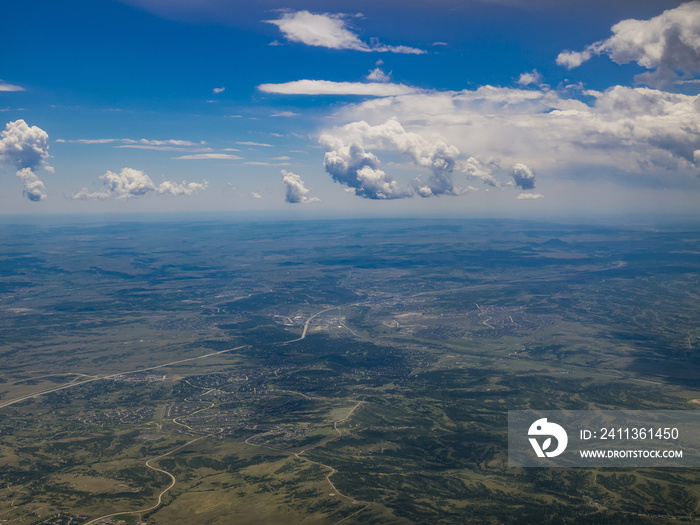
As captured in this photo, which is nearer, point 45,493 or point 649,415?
point 45,493

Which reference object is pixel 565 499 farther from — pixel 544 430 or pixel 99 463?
pixel 99 463

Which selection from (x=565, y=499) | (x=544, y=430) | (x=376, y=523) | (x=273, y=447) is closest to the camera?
(x=376, y=523)

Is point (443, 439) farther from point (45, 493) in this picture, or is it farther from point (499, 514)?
point (45, 493)

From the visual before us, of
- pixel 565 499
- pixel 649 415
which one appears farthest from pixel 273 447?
pixel 649 415

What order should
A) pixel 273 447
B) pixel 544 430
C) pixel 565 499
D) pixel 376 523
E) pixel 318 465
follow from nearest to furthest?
1. pixel 376 523
2. pixel 565 499
3. pixel 318 465
4. pixel 273 447
5. pixel 544 430

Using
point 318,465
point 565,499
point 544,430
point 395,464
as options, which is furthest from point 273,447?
point 544,430

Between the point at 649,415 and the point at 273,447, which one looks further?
the point at 649,415

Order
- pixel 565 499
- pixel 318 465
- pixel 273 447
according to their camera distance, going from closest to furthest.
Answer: pixel 565 499 < pixel 318 465 < pixel 273 447

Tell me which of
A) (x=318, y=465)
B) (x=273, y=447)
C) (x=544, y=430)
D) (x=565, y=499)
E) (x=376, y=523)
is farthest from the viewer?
(x=544, y=430)
